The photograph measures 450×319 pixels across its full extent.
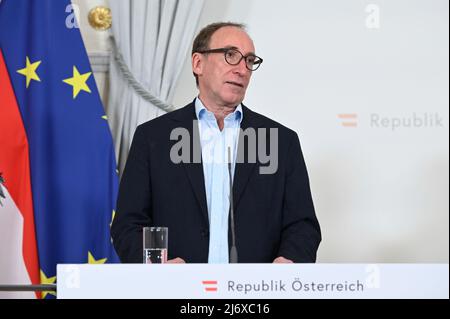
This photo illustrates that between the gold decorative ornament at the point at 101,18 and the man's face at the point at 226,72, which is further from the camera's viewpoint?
the gold decorative ornament at the point at 101,18

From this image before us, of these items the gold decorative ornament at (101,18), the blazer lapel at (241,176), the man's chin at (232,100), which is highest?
the gold decorative ornament at (101,18)

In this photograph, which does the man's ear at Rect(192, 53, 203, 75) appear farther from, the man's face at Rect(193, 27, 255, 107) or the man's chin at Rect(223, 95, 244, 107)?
the man's chin at Rect(223, 95, 244, 107)

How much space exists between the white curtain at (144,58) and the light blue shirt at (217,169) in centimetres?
104

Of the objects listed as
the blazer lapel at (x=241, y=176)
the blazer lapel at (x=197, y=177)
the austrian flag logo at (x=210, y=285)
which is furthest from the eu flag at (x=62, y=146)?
the austrian flag logo at (x=210, y=285)

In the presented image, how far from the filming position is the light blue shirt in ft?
8.00

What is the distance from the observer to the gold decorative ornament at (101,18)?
151 inches

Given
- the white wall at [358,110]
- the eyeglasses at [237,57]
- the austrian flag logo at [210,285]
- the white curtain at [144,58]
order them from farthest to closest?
the white wall at [358,110]
the white curtain at [144,58]
the eyeglasses at [237,57]
the austrian flag logo at [210,285]

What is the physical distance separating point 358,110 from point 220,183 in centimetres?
156

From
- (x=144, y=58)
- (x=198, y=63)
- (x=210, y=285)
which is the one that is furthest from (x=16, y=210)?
(x=210, y=285)

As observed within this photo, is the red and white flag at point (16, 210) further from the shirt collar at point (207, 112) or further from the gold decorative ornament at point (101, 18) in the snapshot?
the shirt collar at point (207, 112)

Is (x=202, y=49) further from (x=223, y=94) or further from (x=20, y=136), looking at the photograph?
(x=20, y=136)

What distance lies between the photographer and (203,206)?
2.49 m

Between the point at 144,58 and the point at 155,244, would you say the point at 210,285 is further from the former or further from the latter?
the point at 144,58
